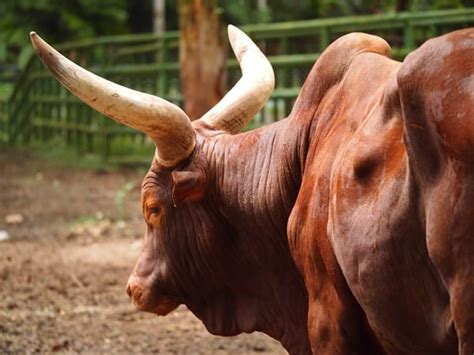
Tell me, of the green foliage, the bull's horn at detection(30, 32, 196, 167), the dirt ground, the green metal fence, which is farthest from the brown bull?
the green foliage

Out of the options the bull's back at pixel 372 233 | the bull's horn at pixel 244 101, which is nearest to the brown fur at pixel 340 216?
the bull's back at pixel 372 233

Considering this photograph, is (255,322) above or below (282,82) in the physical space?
above

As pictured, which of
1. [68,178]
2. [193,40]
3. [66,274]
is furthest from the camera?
[68,178]

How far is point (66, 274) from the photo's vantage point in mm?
8922

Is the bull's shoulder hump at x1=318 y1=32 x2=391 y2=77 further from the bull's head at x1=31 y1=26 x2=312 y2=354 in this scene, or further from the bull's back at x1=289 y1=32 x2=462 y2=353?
the bull's head at x1=31 y1=26 x2=312 y2=354

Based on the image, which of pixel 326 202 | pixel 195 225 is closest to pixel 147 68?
pixel 195 225

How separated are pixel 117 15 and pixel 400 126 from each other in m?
22.7

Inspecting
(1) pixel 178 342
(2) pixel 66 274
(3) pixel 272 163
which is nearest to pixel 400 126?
(3) pixel 272 163

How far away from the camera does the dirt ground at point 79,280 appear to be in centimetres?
679

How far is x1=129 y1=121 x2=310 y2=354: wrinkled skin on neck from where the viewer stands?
4.63 metres

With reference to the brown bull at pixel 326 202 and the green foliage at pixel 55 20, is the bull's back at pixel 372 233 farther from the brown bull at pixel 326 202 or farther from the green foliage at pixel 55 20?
the green foliage at pixel 55 20

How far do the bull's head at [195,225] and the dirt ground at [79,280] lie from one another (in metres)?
1.60

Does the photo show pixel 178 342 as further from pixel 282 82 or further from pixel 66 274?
pixel 282 82

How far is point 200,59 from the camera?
12.9 meters
